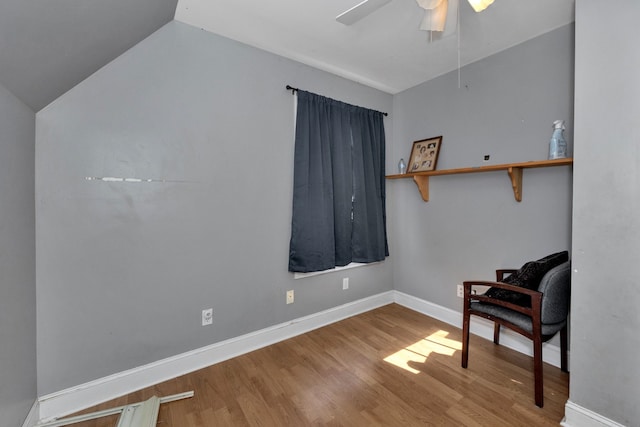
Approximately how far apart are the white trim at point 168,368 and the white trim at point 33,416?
0.02 m

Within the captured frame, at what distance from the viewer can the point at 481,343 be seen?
7.93 feet

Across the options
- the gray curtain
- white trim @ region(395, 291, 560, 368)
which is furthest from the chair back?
the gray curtain

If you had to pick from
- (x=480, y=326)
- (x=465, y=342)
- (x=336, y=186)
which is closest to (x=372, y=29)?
(x=336, y=186)

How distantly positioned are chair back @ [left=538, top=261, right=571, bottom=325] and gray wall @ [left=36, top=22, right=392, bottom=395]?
179cm

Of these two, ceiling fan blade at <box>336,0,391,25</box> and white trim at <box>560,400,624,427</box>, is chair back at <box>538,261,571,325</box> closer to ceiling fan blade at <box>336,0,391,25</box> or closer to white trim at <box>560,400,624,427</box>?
white trim at <box>560,400,624,427</box>

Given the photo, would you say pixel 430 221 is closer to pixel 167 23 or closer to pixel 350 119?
pixel 350 119

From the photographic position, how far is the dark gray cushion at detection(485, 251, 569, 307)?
179cm

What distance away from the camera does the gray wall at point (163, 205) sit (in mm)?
1615

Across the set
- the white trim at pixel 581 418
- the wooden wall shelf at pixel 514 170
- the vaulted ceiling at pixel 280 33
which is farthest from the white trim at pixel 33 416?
the wooden wall shelf at pixel 514 170

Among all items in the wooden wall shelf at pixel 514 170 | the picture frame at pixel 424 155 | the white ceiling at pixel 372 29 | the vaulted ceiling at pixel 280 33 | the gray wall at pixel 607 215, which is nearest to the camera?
the vaulted ceiling at pixel 280 33

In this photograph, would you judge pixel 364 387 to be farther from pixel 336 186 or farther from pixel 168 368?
pixel 336 186

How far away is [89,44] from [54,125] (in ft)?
1.70

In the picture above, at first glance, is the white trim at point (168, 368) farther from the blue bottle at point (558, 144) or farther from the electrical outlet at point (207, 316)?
the blue bottle at point (558, 144)

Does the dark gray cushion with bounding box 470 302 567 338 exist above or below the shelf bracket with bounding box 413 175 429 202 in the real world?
below
